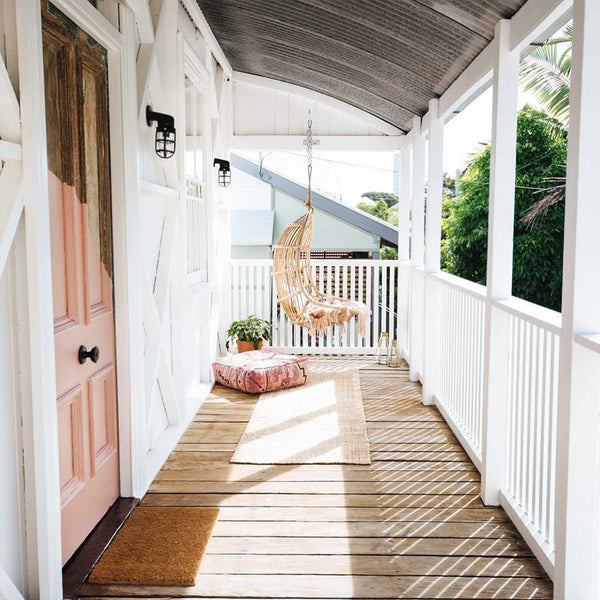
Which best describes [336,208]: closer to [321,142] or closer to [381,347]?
[321,142]

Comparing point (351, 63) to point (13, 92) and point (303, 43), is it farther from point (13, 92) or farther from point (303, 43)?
point (13, 92)

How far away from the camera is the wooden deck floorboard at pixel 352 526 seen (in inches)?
101

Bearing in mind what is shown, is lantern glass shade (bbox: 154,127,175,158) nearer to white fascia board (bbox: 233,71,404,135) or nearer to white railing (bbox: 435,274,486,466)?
white railing (bbox: 435,274,486,466)

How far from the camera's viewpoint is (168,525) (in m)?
3.06

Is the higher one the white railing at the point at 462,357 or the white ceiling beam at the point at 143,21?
the white ceiling beam at the point at 143,21

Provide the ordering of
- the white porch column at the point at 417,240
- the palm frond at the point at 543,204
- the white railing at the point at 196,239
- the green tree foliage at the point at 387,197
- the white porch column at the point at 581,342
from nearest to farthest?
the white porch column at the point at 581,342 < the white railing at the point at 196,239 < the white porch column at the point at 417,240 < the palm frond at the point at 543,204 < the green tree foliage at the point at 387,197

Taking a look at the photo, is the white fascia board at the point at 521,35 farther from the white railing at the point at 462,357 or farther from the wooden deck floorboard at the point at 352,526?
the wooden deck floorboard at the point at 352,526

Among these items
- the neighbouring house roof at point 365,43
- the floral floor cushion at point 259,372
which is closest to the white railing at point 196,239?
the floral floor cushion at point 259,372

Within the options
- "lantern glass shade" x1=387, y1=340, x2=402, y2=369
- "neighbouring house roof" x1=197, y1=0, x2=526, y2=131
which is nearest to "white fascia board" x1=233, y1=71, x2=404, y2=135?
"neighbouring house roof" x1=197, y1=0, x2=526, y2=131

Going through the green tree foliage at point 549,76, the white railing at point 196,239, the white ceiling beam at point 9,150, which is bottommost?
the white railing at point 196,239

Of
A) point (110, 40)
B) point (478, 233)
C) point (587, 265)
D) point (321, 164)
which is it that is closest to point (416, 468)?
point (587, 265)

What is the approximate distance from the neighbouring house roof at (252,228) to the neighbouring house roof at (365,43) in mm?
4229

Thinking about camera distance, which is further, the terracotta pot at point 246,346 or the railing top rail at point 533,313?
the terracotta pot at point 246,346

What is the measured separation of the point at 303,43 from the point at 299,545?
3.78 metres
